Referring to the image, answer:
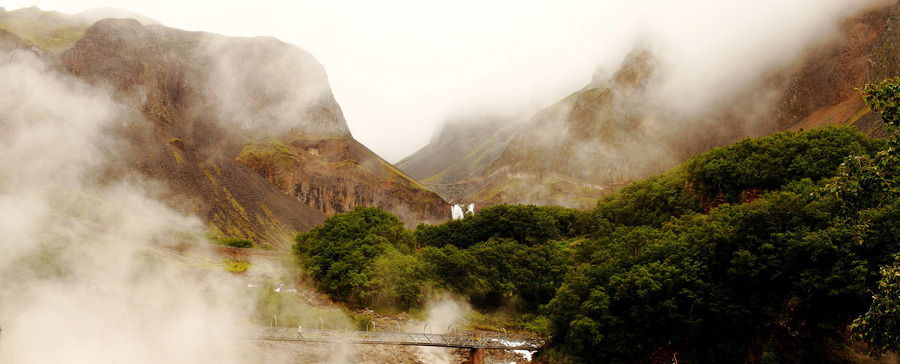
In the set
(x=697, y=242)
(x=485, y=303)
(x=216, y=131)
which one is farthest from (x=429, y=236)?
(x=216, y=131)

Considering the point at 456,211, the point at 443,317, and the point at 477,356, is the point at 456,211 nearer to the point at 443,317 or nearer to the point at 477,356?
the point at 443,317

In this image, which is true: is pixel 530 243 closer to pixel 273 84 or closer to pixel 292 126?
pixel 292 126

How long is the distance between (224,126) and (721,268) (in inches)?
5697

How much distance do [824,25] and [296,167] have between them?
15092cm

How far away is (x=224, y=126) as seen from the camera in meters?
149

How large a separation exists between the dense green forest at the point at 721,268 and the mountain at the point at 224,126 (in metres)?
56.1

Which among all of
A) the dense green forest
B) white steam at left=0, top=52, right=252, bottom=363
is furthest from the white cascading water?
white steam at left=0, top=52, right=252, bottom=363

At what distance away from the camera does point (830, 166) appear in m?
42.8

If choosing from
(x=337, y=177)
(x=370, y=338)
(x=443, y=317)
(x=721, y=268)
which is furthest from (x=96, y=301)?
(x=337, y=177)

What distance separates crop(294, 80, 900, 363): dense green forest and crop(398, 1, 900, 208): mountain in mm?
56466

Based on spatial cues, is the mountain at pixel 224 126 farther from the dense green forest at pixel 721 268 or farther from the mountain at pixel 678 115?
the dense green forest at pixel 721 268

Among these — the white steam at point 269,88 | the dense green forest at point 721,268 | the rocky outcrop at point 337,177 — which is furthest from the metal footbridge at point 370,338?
the white steam at point 269,88

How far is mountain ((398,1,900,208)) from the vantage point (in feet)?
385

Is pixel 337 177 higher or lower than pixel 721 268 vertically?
higher
